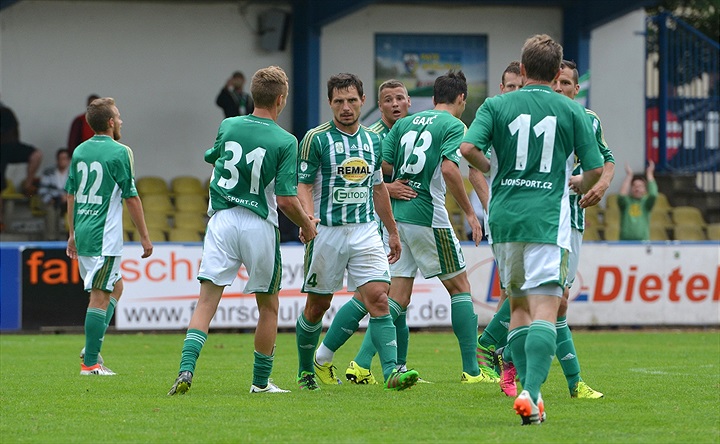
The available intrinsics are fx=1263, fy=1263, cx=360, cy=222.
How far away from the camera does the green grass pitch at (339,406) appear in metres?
6.36

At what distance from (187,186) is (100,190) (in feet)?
36.8

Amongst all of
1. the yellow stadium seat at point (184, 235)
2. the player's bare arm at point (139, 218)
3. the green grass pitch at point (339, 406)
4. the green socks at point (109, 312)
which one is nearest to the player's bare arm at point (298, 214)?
the green grass pitch at point (339, 406)

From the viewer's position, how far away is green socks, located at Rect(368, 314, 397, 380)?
823cm

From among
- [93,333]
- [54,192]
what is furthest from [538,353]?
[54,192]

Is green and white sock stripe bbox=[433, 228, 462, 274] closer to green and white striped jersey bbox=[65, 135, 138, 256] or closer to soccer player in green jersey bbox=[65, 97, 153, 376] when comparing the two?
soccer player in green jersey bbox=[65, 97, 153, 376]

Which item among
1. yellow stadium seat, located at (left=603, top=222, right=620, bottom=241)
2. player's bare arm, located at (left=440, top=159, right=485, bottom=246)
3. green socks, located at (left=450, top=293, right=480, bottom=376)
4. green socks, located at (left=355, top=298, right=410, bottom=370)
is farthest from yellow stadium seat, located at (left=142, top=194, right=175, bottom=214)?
player's bare arm, located at (left=440, top=159, right=485, bottom=246)

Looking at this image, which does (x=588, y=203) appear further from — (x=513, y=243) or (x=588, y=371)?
(x=588, y=371)

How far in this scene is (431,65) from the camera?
22781 millimetres

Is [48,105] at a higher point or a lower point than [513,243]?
higher

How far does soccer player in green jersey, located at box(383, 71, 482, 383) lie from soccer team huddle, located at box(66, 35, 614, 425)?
11 millimetres

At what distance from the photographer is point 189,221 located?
1972cm

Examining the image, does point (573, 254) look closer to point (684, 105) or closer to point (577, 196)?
point (577, 196)

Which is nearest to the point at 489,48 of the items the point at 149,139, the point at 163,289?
the point at 149,139

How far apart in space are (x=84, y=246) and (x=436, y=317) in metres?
6.79
